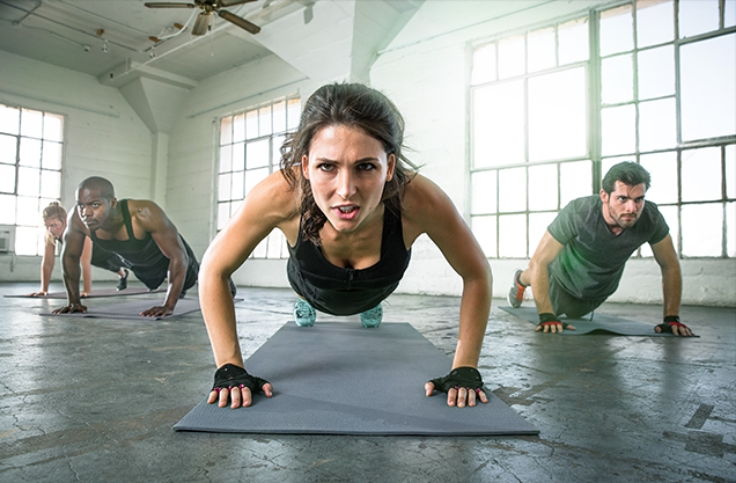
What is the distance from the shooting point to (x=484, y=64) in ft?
20.7

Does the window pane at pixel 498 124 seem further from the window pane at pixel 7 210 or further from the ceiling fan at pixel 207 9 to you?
the window pane at pixel 7 210

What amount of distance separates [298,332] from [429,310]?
1.92 metres

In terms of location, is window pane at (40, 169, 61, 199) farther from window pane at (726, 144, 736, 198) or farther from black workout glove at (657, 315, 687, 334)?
window pane at (726, 144, 736, 198)

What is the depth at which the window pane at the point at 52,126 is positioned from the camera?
9.30 metres

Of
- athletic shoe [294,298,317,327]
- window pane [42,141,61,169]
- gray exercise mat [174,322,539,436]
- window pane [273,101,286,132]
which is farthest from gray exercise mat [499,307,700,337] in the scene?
window pane [42,141,61,169]

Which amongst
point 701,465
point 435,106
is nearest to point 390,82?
point 435,106

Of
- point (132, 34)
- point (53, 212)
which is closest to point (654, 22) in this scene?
point (53, 212)

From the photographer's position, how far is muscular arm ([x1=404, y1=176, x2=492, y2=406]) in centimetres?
152

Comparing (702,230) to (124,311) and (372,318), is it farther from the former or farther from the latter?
(124,311)

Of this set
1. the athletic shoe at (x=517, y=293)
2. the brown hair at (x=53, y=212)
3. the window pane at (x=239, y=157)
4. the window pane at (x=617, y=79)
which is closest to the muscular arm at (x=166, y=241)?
the brown hair at (x=53, y=212)

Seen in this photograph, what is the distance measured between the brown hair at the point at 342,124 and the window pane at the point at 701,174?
4665 mm

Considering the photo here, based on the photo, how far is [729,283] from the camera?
4.75 meters

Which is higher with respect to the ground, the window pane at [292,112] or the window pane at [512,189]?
the window pane at [292,112]

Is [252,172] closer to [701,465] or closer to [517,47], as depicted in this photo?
[517,47]
